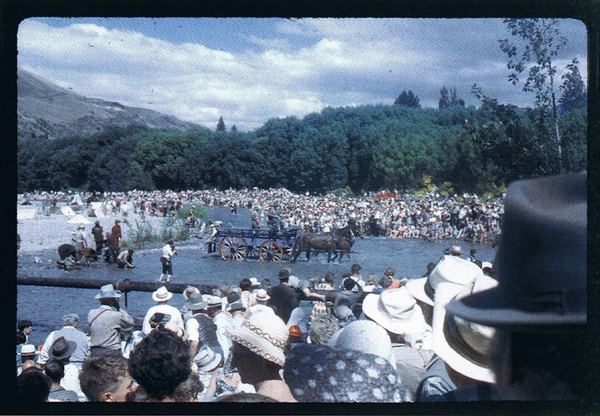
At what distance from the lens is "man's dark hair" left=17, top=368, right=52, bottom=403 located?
2.81 metres

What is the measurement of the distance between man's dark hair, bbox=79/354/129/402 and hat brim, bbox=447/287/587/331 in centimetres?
170

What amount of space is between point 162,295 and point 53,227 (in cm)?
85

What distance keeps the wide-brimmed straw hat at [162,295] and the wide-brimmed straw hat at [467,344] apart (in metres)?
1.63

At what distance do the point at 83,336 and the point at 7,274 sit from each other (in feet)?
1.89

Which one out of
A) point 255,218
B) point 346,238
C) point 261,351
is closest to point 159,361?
point 261,351

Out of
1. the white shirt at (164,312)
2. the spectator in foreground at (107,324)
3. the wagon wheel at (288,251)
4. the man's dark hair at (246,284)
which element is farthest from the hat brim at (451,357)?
the spectator in foreground at (107,324)

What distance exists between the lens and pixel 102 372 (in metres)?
2.52

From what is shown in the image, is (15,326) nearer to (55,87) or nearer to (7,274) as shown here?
(7,274)

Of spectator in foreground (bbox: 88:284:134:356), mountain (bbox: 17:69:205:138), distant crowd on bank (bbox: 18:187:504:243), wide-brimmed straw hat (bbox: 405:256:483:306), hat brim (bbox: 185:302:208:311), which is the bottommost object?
spectator in foreground (bbox: 88:284:134:356)

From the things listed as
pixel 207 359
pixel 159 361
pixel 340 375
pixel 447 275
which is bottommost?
pixel 207 359

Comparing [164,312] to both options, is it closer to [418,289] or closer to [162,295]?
[162,295]

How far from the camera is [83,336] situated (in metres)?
3.10

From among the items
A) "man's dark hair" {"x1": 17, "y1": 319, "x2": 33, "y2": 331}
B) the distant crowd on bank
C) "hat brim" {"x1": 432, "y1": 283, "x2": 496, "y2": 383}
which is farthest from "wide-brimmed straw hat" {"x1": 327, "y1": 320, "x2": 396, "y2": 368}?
"man's dark hair" {"x1": 17, "y1": 319, "x2": 33, "y2": 331}

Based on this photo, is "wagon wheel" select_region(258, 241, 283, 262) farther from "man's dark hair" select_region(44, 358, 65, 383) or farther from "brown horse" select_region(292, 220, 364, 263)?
"man's dark hair" select_region(44, 358, 65, 383)
